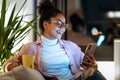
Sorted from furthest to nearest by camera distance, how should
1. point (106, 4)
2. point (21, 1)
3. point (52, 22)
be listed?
point (106, 4) → point (21, 1) → point (52, 22)

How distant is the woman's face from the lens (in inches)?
91.7

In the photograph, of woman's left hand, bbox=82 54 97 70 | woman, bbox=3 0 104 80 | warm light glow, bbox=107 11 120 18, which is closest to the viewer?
woman's left hand, bbox=82 54 97 70

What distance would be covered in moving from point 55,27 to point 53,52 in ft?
0.73

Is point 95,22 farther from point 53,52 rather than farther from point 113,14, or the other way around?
point 53,52

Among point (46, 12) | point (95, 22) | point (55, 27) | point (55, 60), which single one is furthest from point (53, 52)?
point (95, 22)

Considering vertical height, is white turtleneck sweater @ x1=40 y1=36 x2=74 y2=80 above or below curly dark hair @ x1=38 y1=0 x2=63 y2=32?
below

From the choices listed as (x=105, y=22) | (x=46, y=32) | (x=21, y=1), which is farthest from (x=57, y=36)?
(x=105, y=22)

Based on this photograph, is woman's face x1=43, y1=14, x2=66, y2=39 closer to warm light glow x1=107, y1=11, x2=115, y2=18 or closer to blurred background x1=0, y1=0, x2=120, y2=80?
blurred background x1=0, y1=0, x2=120, y2=80

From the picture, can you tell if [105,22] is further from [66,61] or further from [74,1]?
[66,61]

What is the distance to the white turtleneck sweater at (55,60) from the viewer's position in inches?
90.6

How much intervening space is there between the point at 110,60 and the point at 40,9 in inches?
52.0

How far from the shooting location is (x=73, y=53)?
2.42 m

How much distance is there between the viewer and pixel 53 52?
7.75 ft

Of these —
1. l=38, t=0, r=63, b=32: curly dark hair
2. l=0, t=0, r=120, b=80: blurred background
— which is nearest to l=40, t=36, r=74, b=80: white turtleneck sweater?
l=38, t=0, r=63, b=32: curly dark hair
